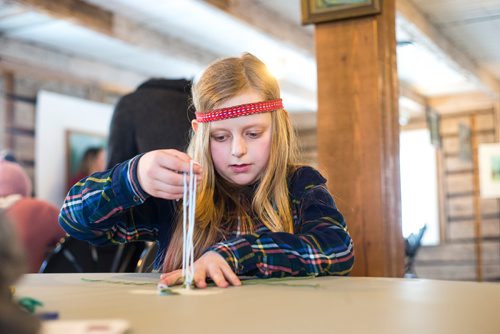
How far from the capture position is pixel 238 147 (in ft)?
4.97

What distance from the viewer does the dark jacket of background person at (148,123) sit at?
2.61 meters

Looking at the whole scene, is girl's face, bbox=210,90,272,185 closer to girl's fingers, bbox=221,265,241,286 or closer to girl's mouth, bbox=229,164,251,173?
girl's mouth, bbox=229,164,251,173

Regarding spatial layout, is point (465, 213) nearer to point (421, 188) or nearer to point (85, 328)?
point (421, 188)

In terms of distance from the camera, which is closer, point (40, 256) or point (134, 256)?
point (134, 256)

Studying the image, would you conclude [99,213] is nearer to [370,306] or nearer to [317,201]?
[317,201]

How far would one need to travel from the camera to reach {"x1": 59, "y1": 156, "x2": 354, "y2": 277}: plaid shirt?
1264 mm

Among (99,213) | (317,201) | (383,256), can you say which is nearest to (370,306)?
(317,201)

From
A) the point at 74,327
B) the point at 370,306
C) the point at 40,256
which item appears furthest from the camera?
the point at 40,256

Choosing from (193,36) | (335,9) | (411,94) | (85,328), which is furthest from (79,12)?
(411,94)

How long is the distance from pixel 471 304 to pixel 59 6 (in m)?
4.23

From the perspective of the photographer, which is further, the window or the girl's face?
the window

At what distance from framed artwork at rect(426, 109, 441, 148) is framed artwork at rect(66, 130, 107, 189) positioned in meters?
4.18

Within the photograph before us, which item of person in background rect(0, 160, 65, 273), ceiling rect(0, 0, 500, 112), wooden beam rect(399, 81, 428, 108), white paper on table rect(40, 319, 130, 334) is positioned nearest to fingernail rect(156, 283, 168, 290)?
white paper on table rect(40, 319, 130, 334)

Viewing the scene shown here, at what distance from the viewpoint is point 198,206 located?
157 cm
